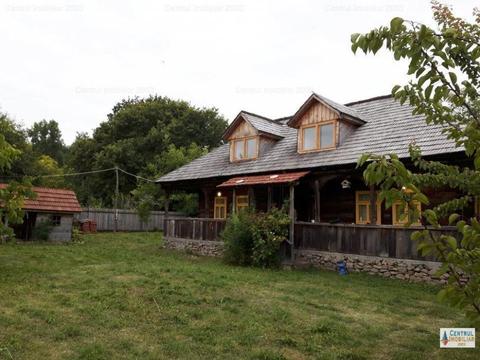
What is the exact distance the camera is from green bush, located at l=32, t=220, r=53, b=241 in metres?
21.5

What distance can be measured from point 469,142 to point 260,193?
1679 cm

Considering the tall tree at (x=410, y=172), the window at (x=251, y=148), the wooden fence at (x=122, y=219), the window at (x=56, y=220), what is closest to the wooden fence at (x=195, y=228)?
the window at (x=251, y=148)

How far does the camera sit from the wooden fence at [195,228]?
56.7 feet

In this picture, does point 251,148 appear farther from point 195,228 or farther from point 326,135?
point 195,228

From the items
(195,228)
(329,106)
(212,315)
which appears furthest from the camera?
(195,228)

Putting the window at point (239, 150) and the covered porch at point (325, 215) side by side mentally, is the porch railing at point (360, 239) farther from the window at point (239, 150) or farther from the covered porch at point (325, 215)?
the window at point (239, 150)

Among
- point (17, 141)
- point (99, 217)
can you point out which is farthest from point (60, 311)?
point (17, 141)

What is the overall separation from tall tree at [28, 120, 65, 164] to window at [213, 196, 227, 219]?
56823 millimetres

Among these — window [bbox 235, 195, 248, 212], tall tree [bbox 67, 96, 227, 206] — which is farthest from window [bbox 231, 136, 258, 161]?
tall tree [bbox 67, 96, 227, 206]

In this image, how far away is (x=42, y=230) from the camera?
2155 centimetres

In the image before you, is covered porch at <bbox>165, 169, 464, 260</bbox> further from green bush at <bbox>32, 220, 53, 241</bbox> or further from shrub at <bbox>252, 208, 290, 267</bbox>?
green bush at <bbox>32, 220, 53, 241</bbox>

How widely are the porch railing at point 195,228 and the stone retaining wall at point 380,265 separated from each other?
4.19 meters

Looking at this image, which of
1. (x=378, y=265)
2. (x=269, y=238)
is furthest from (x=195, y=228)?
(x=378, y=265)

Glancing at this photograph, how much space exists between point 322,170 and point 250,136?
202 inches
